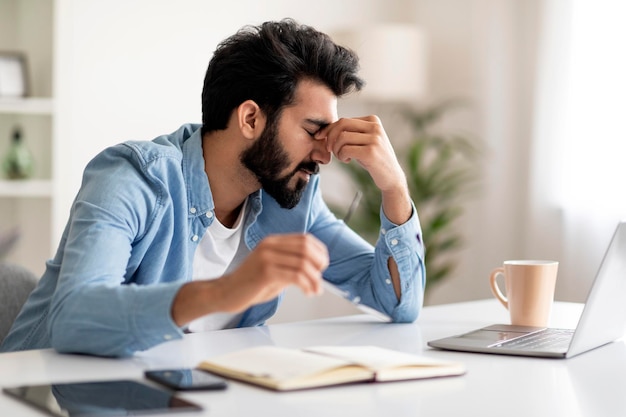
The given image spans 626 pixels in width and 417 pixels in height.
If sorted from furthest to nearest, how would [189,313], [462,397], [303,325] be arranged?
[303,325] < [189,313] < [462,397]

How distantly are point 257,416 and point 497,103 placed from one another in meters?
3.08

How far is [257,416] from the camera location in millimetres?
967

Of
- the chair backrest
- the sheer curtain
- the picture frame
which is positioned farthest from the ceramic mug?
the picture frame

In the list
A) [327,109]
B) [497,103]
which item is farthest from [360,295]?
[497,103]

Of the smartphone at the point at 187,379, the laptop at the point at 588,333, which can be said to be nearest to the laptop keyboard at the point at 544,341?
the laptop at the point at 588,333

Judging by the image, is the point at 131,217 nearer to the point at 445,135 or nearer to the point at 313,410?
the point at 313,410

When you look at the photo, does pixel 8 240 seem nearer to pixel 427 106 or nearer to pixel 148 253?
pixel 148 253

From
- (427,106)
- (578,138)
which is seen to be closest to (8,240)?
(427,106)

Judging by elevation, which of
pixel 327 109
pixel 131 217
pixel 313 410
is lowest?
pixel 313 410

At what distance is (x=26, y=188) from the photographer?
310 cm

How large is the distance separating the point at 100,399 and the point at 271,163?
0.85m

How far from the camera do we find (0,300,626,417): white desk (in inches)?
40.1

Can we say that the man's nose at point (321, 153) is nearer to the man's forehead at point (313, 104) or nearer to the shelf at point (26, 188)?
the man's forehead at point (313, 104)

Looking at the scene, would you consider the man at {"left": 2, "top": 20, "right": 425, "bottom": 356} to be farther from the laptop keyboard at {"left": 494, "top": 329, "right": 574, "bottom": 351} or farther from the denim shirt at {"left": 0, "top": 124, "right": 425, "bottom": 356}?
the laptop keyboard at {"left": 494, "top": 329, "right": 574, "bottom": 351}
